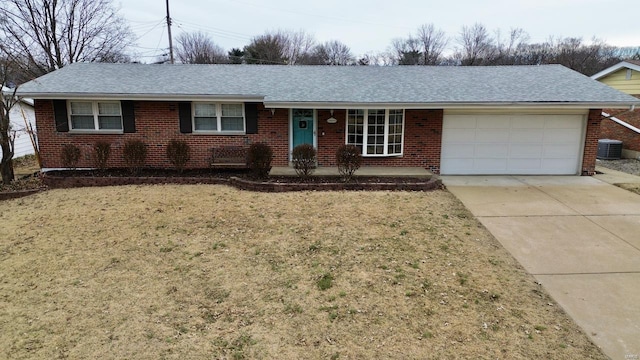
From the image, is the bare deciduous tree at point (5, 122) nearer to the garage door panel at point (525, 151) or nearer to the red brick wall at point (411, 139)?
the red brick wall at point (411, 139)

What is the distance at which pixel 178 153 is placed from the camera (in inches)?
437

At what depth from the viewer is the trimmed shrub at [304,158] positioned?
1040 cm

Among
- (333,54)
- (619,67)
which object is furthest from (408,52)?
(619,67)

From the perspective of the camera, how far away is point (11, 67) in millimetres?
11492

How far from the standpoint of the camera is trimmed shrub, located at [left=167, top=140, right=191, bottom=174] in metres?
11.1

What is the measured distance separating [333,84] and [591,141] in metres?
7.79

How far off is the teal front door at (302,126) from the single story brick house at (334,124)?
3cm

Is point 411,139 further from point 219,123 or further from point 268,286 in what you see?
point 268,286

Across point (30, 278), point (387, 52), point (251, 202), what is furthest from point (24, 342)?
point (387, 52)

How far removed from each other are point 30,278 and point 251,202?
426 centimetres

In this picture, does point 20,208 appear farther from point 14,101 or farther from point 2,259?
point 14,101

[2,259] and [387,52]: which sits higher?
[387,52]

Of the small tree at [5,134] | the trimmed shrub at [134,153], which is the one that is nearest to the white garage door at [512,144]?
the trimmed shrub at [134,153]

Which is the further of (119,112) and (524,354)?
(119,112)
